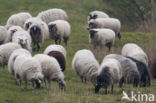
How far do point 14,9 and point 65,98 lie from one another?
84.8 ft

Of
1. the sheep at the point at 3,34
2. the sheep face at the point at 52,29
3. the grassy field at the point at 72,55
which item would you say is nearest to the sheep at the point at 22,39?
the sheep at the point at 3,34

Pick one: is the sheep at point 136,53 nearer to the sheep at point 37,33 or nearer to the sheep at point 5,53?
the sheep at point 37,33

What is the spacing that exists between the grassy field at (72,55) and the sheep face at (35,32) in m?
0.83

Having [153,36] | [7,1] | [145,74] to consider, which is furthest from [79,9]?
[145,74]

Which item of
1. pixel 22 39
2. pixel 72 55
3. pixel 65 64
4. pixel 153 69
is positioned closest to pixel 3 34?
pixel 22 39

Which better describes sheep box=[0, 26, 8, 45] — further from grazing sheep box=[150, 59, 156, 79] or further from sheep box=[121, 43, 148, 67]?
grazing sheep box=[150, 59, 156, 79]

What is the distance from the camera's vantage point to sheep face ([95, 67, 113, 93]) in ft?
50.3

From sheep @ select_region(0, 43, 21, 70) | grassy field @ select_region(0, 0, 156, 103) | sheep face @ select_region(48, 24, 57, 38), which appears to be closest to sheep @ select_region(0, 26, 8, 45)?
grassy field @ select_region(0, 0, 156, 103)

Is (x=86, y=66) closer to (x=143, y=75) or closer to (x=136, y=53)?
(x=143, y=75)

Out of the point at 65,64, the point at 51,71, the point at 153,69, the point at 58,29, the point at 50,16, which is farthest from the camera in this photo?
the point at 50,16

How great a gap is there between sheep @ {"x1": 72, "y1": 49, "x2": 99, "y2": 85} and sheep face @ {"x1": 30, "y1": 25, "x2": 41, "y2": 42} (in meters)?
6.88

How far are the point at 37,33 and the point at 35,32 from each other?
13 cm

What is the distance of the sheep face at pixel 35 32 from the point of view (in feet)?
79.8

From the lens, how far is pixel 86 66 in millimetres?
17016
